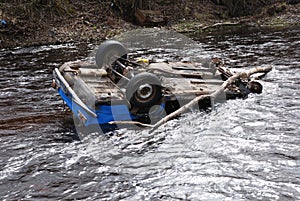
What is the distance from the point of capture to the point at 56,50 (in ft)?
51.1

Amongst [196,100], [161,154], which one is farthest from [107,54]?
[161,154]

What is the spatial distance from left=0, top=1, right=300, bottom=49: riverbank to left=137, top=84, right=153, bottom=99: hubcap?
39.5 feet

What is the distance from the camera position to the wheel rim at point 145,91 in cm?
647

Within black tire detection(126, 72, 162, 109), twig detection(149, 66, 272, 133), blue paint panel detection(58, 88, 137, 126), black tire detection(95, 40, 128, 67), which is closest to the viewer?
blue paint panel detection(58, 88, 137, 126)

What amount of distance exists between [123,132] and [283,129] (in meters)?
3.08

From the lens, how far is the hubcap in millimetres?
6473

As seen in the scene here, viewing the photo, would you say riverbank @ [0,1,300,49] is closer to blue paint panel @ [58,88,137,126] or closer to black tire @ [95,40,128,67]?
black tire @ [95,40,128,67]

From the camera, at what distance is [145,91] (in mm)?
6559

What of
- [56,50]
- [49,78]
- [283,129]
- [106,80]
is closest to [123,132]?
[106,80]

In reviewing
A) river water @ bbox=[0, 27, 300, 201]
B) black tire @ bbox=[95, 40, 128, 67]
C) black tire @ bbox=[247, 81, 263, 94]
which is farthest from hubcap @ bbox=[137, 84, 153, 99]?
black tire @ bbox=[247, 81, 263, 94]

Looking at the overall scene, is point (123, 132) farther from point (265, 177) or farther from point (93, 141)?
point (265, 177)

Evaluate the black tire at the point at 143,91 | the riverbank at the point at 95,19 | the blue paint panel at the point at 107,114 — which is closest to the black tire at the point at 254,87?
the black tire at the point at 143,91

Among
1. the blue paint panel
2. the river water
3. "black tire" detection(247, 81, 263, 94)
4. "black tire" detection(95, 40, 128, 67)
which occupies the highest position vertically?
"black tire" detection(95, 40, 128, 67)

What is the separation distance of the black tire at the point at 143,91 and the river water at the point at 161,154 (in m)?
0.61
